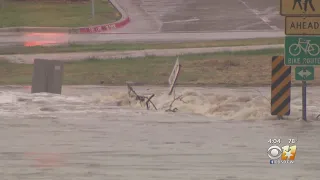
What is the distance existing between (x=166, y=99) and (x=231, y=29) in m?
23.3

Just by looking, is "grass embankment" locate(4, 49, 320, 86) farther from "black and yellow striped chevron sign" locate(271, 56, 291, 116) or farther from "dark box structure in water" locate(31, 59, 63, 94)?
"black and yellow striped chevron sign" locate(271, 56, 291, 116)

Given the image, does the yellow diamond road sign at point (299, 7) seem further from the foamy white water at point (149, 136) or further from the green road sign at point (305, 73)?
the foamy white water at point (149, 136)

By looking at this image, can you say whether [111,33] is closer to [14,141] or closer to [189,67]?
[189,67]

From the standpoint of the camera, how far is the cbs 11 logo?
10.8 meters

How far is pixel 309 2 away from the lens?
48.2 ft

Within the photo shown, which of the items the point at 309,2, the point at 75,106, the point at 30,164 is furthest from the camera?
the point at 75,106

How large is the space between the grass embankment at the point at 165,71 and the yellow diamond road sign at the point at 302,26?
666cm

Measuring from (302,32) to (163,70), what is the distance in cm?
948

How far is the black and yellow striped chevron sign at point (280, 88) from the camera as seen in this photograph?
1523 centimetres

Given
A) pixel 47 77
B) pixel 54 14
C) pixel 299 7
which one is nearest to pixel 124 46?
pixel 47 77

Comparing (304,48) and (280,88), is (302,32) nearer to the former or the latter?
(304,48)

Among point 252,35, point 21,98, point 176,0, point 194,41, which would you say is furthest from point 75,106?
point 176,0

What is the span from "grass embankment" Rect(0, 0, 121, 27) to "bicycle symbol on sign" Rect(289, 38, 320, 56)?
90.4 feet

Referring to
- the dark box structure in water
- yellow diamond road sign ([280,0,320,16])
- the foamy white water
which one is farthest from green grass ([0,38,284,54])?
yellow diamond road sign ([280,0,320,16])
